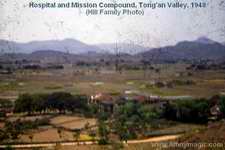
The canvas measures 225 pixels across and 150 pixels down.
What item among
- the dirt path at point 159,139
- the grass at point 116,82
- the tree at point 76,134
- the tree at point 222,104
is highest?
→ the grass at point 116,82

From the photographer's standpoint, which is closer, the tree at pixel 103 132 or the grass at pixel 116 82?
the tree at pixel 103 132

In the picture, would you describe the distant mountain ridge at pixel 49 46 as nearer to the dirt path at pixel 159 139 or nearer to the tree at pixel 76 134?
the tree at pixel 76 134

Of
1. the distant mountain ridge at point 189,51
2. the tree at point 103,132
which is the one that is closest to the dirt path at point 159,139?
the tree at point 103,132

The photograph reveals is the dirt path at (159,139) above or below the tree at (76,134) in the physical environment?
below

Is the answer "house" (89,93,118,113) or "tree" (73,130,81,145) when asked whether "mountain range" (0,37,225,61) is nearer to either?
"house" (89,93,118,113)

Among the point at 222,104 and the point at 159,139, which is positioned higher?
the point at 222,104

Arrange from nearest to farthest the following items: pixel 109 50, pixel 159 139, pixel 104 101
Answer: pixel 159 139
pixel 104 101
pixel 109 50

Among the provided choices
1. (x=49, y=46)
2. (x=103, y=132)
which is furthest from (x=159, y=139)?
(x=49, y=46)

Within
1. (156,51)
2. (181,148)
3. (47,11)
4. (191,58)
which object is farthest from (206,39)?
(47,11)

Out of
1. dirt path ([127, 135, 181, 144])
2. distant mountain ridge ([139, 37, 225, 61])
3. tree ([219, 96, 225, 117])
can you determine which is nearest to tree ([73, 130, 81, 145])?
dirt path ([127, 135, 181, 144])

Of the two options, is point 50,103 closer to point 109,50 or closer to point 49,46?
point 49,46

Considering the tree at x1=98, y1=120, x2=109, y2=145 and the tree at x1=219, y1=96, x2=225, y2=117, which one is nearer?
the tree at x1=98, y1=120, x2=109, y2=145

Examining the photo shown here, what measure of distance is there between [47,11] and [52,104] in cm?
107

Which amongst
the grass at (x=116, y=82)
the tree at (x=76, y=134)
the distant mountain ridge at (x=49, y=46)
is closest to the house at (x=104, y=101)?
the grass at (x=116, y=82)
